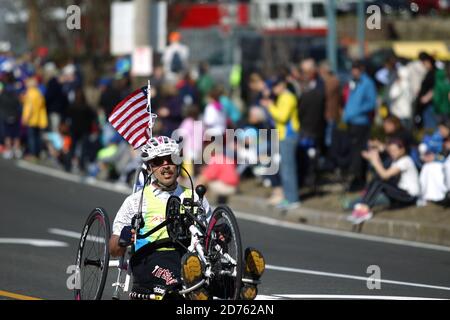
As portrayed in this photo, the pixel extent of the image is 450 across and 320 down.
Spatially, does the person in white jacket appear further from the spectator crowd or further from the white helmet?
the white helmet

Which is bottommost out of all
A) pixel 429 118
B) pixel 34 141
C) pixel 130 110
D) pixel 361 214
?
pixel 361 214

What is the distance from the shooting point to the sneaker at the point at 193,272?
9.27 metres

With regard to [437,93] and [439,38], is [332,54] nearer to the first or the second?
[437,93]

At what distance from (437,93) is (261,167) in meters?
3.18

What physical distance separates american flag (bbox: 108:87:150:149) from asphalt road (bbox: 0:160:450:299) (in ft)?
5.25

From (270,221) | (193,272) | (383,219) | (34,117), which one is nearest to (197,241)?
(193,272)

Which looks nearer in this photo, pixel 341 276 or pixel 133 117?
pixel 133 117

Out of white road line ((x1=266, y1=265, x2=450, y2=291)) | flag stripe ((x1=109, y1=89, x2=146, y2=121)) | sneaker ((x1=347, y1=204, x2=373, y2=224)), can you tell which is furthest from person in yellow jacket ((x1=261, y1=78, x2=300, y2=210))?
flag stripe ((x1=109, y1=89, x2=146, y2=121))

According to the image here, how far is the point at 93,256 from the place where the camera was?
10.5 metres

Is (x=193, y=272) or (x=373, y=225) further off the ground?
(x=193, y=272)

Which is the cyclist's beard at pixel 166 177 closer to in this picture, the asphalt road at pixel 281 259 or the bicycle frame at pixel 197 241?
the bicycle frame at pixel 197 241

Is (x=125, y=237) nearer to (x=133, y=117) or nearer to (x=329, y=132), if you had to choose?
(x=133, y=117)

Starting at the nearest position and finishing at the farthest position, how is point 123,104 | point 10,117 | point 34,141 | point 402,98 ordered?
1. point 123,104
2. point 402,98
3. point 34,141
4. point 10,117

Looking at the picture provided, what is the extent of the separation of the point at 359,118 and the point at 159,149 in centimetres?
1001
